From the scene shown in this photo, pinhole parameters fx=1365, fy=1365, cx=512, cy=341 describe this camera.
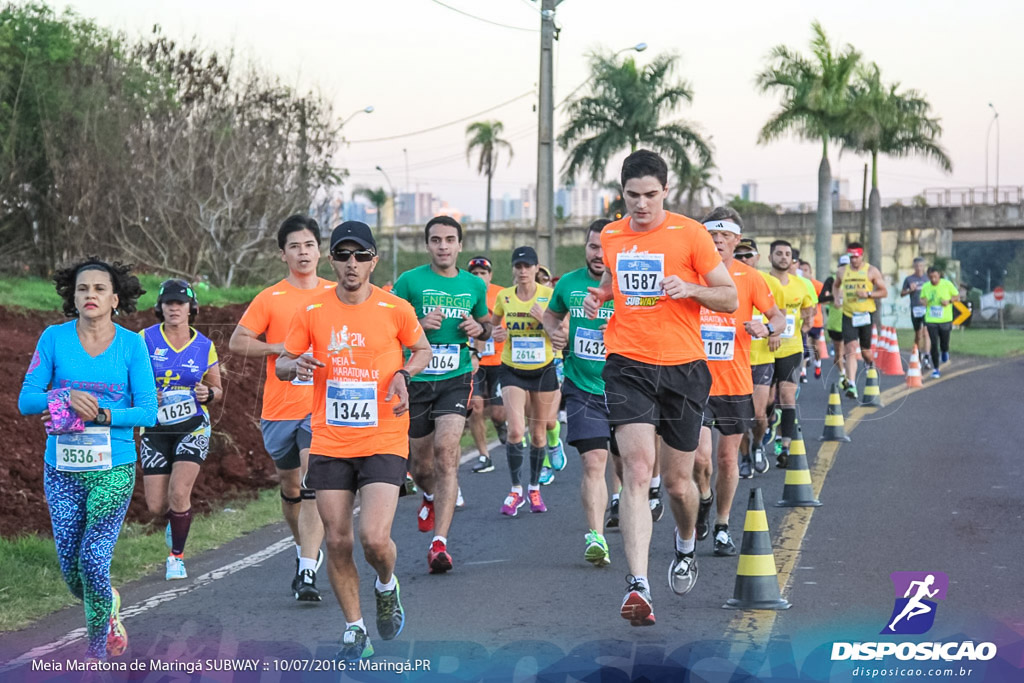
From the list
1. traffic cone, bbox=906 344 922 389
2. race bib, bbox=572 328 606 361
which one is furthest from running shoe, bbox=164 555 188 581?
traffic cone, bbox=906 344 922 389

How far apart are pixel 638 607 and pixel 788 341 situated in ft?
24.9

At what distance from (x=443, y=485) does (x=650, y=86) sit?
39585 millimetres

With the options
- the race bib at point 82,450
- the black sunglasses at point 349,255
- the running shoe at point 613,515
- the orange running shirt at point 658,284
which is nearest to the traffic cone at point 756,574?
the orange running shirt at point 658,284

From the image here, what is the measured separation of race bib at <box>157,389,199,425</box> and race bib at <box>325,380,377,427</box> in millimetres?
2878

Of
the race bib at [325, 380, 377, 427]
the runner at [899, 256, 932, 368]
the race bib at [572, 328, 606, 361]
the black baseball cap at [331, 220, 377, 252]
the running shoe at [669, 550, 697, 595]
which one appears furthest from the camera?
the runner at [899, 256, 932, 368]

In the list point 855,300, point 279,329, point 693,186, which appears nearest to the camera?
point 279,329

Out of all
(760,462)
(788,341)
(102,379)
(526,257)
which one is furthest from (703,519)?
(788,341)

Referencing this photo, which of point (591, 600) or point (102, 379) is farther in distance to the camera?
point (591, 600)

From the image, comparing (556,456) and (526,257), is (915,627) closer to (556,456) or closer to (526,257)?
(526,257)

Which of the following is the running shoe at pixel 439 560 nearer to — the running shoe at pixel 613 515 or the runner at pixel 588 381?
the runner at pixel 588 381

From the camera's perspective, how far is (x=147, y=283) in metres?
26.9

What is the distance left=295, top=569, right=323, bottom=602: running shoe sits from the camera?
765cm

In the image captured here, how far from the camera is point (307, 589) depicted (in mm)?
7676

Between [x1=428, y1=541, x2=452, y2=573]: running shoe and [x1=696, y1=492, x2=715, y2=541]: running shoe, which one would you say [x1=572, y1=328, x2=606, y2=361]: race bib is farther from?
[x1=428, y1=541, x2=452, y2=573]: running shoe
